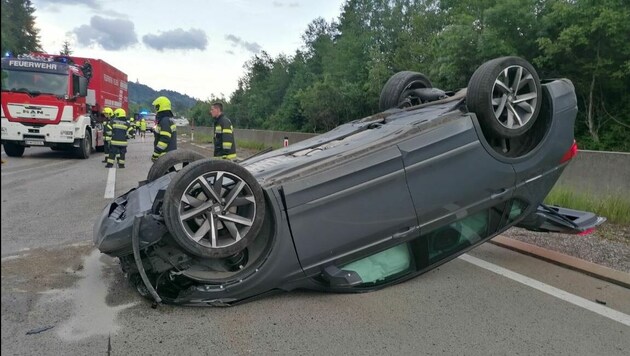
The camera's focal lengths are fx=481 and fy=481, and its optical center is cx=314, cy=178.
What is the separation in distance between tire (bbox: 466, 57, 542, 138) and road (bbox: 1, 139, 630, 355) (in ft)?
4.52

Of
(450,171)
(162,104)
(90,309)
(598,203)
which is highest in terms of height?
(162,104)

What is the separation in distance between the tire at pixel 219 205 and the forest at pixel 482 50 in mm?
2323

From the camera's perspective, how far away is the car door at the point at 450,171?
381cm

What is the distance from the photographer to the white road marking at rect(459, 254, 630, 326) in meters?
3.58

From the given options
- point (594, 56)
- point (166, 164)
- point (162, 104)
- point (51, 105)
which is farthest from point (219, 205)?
point (51, 105)

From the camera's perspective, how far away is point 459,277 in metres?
4.37

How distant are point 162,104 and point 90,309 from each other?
4973 millimetres

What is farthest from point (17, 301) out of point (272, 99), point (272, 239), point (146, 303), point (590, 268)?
point (272, 99)

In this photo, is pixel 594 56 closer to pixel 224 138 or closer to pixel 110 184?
pixel 224 138

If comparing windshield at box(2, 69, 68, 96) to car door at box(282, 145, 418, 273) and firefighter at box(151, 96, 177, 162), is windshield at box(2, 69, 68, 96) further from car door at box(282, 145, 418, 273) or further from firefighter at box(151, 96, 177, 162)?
car door at box(282, 145, 418, 273)

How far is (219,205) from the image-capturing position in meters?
3.40

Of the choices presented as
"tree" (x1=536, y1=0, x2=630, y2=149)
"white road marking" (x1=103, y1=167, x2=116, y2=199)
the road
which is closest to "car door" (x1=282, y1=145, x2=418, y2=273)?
the road

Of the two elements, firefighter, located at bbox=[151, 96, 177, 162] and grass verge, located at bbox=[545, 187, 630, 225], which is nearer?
grass verge, located at bbox=[545, 187, 630, 225]

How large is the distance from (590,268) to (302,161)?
297 centimetres
